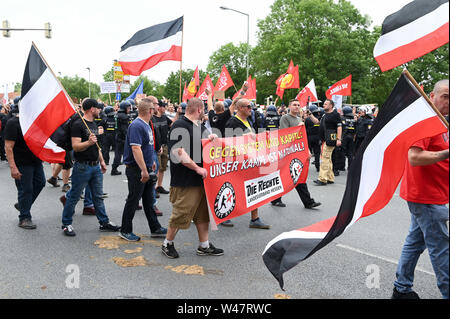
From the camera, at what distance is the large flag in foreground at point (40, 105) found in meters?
4.96

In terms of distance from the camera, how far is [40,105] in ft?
16.3

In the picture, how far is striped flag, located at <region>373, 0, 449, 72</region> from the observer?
278cm

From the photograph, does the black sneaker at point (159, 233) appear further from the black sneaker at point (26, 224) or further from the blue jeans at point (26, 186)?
the blue jeans at point (26, 186)

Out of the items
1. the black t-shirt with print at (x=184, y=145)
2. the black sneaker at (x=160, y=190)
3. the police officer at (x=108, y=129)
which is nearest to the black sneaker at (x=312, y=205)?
the black sneaker at (x=160, y=190)

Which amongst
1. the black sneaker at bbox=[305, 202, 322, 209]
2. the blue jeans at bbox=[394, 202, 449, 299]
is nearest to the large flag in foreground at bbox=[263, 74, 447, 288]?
the blue jeans at bbox=[394, 202, 449, 299]

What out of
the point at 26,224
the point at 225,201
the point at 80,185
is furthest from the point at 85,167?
the point at 225,201

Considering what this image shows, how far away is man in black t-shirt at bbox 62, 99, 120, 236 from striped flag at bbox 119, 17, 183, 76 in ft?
11.1

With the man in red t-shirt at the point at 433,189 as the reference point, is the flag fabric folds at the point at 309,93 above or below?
above

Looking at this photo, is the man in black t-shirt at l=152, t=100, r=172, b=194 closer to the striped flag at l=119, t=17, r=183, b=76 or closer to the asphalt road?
the striped flag at l=119, t=17, r=183, b=76

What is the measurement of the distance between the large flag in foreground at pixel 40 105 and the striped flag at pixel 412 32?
3847 millimetres

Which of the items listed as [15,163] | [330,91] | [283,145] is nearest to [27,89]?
[15,163]

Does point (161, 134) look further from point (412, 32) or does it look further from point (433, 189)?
point (433, 189)

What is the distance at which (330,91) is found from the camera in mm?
15945

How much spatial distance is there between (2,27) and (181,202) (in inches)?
891
